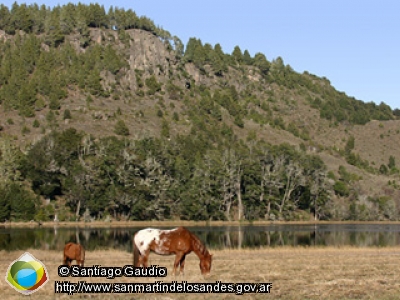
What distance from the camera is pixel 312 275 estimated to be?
27375mm

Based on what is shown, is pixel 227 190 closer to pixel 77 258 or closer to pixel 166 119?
pixel 166 119

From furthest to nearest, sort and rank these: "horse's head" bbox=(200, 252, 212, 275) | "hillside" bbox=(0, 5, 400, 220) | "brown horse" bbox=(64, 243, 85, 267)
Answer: "hillside" bbox=(0, 5, 400, 220) → "brown horse" bbox=(64, 243, 85, 267) → "horse's head" bbox=(200, 252, 212, 275)

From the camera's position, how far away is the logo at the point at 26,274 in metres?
19.8

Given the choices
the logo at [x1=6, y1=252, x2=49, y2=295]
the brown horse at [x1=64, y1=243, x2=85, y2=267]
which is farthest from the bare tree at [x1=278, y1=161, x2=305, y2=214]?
the logo at [x1=6, y1=252, x2=49, y2=295]

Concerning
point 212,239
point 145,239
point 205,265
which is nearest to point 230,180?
point 212,239

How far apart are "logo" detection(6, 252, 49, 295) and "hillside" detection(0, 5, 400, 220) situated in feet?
286

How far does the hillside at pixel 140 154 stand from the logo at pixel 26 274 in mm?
87186

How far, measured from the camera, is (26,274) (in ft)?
66.1

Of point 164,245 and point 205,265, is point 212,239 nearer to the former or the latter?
point 205,265

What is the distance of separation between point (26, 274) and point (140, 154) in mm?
105120

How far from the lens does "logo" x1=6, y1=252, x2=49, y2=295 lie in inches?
781

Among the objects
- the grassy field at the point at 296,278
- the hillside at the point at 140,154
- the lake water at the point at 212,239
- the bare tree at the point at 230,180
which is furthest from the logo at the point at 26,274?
the bare tree at the point at 230,180

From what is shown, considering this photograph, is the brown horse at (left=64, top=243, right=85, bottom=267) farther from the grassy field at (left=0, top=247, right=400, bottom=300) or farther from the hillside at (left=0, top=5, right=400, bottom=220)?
the hillside at (left=0, top=5, right=400, bottom=220)

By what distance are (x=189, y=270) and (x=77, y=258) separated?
5.88 m
